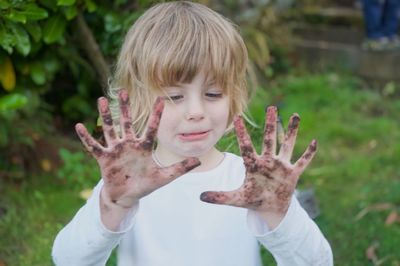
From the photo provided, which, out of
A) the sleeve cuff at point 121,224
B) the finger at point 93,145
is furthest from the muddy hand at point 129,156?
the sleeve cuff at point 121,224

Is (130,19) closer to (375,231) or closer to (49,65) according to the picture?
(49,65)

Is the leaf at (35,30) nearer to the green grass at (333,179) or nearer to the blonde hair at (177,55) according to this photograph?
the green grass at (333,179)

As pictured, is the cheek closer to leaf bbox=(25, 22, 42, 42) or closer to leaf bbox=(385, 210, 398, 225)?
leaf bbox=(25, 22, 42, 42)

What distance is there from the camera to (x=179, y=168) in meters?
1.63

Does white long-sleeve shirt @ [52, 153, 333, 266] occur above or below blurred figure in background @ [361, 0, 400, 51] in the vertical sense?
above

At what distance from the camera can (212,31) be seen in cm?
190

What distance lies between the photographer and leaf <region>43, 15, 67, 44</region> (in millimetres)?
2930

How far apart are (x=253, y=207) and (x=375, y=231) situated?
6.37 ft

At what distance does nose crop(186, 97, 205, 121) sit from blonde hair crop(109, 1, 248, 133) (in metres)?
0.06

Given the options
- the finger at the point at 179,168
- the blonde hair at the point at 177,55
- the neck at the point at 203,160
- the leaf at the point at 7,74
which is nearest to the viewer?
the finger at the point at 179,168

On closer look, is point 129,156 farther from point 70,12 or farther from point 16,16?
point 70,12

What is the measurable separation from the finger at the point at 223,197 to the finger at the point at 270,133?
11 cm

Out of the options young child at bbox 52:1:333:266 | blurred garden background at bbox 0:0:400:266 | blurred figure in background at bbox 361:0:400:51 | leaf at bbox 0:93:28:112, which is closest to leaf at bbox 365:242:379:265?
blurred garden background at bbox 0:0:400:266

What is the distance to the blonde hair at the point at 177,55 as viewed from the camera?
1829 mm
